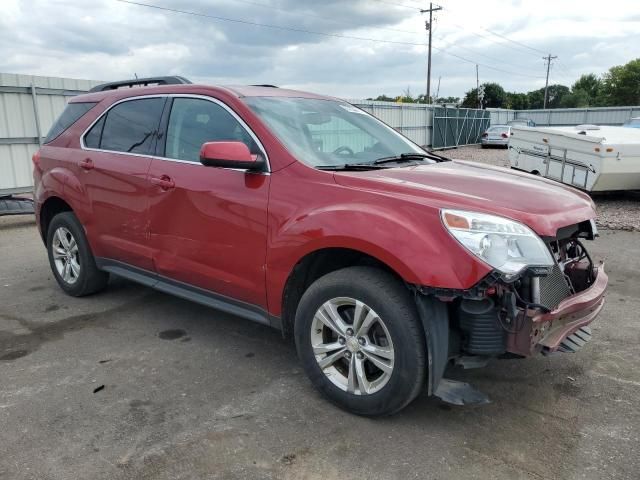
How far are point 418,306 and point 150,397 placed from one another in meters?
1.75

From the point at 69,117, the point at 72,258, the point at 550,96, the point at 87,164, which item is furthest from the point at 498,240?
the point at 550,96

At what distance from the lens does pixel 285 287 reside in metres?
3.33

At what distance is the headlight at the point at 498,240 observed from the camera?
2.62 meters

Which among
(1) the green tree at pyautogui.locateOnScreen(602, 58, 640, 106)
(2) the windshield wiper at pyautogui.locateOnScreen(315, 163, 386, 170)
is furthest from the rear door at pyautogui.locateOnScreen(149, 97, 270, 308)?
(1) the green tree at pyautogui.locateOnScreen(602, 58, 640, 106)

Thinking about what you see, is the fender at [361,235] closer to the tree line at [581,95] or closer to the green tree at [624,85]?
the tree line at [581,95]

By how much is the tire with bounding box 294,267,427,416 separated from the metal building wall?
30.7 ft

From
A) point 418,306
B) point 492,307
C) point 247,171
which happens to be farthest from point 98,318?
point 492,307

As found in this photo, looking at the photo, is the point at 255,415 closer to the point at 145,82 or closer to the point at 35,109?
the point at 145,82

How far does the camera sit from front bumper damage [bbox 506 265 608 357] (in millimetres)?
2684

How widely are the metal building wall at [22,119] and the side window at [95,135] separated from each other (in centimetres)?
667

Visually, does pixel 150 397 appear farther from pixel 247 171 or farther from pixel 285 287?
pixel 247 171

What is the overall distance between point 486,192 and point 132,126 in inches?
113

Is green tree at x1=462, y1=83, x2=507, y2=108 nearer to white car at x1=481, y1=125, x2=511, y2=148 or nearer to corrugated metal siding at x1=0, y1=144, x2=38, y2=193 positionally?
white car at x1=481, y1=125, x2=511, y2=148

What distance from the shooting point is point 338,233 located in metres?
2.96
